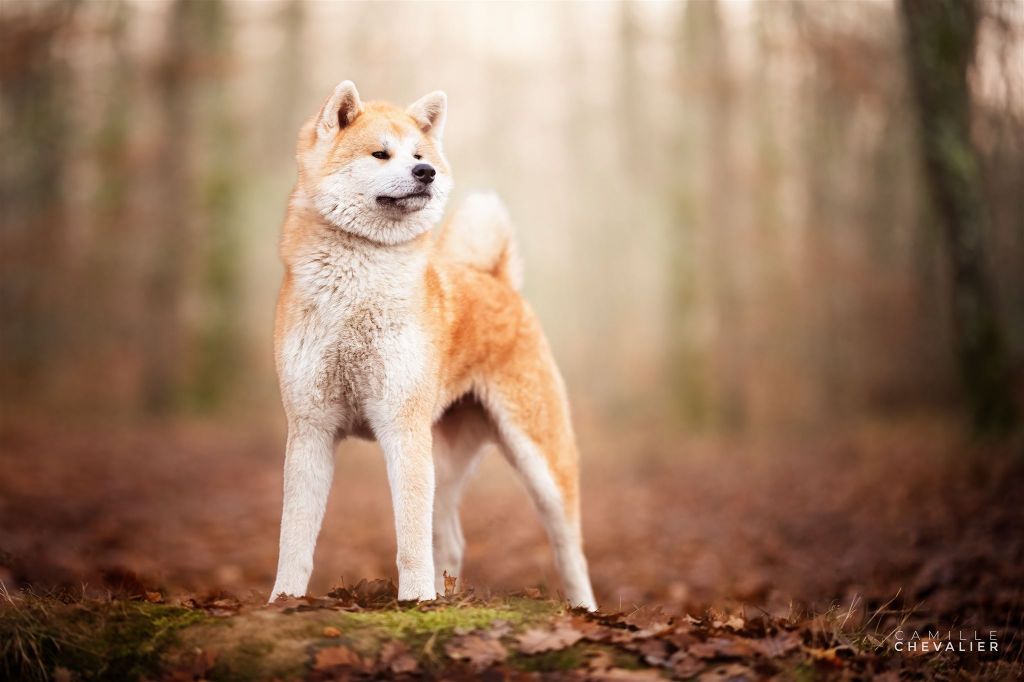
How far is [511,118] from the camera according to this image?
27.4m

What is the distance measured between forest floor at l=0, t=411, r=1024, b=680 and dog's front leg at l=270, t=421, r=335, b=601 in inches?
9.1

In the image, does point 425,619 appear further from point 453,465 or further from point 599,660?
point 453,465

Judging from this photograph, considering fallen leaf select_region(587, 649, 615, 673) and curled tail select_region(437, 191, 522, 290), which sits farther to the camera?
curled tail select_region(437, 191, 522, 290)

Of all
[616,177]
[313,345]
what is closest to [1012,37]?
[313,345]

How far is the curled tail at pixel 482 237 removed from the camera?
17.3 feet

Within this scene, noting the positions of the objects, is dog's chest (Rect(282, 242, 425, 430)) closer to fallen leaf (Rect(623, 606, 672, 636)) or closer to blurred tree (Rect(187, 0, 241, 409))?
fallen leaf (Rect(623, 606, 672, 636))

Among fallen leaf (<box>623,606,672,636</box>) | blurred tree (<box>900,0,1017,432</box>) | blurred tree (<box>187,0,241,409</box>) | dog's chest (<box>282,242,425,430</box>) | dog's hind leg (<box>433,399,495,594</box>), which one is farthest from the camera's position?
blurred tree (<box>187,0,241,409</box>)

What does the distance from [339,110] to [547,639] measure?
8.44 ft

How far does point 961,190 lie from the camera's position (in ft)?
30.0

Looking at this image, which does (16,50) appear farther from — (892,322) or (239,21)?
(892,322)

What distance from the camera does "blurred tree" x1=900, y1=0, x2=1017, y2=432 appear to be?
9086 millimetres

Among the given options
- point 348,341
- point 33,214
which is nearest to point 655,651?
point 348,341

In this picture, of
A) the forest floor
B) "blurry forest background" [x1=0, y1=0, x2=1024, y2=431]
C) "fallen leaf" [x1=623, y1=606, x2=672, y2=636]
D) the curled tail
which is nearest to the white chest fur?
the forest floor

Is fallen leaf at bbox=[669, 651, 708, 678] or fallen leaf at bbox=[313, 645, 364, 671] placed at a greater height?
fallen leaf at bbox=[313, 645, 364, 671]
